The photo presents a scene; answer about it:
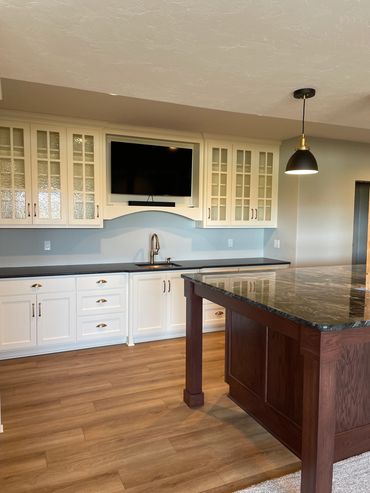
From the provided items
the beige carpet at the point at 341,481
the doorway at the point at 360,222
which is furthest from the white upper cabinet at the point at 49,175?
the doorway at the point at 360,222

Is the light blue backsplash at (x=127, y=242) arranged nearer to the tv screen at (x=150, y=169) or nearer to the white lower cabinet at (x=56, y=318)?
the tv screen at (x=150, y=169)

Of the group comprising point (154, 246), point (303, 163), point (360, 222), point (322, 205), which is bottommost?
point (154, 246)

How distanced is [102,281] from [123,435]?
1840 millimetres

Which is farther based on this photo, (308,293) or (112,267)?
(112,267)

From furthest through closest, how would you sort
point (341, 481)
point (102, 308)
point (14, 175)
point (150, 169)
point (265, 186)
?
point (265, 186), point (150, 169), point (102, 308), point (14, 175), point (341, 481)

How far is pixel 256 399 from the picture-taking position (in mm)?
2553

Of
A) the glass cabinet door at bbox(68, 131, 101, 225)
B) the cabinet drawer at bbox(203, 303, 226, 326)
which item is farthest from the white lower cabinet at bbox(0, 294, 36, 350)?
the cabinet drawer at bbox(203, 303, 226, 326)

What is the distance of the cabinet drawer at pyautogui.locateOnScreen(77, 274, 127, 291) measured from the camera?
3.89 meters

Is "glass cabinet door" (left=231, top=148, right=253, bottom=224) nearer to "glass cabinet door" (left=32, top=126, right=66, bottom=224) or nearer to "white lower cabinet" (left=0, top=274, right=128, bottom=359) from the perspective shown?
"white lower cabinet" (left=0, top=274, right=128, bottom=359)

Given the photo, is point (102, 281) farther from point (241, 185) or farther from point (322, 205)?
point (322, 205)

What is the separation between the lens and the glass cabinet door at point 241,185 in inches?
188

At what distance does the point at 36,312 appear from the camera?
3707mm

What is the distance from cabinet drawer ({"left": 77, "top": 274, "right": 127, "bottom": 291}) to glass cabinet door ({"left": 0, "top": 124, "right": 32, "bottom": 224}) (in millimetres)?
848

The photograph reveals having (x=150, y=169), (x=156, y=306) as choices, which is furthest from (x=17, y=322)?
(x=150, y=169)
